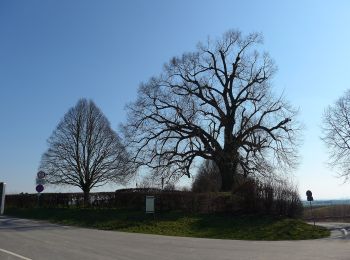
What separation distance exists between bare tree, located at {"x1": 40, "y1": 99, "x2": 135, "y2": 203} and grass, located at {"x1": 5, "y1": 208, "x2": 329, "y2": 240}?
23631mm

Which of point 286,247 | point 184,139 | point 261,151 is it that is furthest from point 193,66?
point 286,247

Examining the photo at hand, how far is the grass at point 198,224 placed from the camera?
2462cm

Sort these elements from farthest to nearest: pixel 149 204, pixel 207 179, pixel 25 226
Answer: pixel 207 179 < pixel 149 204 < pixel 25 226

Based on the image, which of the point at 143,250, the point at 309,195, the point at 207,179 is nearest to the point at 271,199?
the point at 309,195

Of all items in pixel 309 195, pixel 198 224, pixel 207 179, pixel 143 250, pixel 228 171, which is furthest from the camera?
pixel 207 179

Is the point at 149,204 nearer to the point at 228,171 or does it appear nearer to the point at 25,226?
the point at 25,226

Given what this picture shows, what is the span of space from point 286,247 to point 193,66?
29432mm

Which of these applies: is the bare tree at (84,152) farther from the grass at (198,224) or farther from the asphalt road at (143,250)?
the asphalt road at (143,250)

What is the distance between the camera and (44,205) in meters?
43.3

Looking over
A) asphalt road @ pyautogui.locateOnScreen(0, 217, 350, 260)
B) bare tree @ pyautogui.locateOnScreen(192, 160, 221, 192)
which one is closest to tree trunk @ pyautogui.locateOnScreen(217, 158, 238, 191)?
bare tree @ pyautogui.locateOnScreen(192, 160, 221, 192)

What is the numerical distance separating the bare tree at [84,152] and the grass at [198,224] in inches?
930

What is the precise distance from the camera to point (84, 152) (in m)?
58.8

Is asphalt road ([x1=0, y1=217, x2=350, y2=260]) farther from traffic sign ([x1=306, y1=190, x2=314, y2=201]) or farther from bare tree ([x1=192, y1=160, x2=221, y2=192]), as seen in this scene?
bare tree ([x1=192, y1=160, x2=221, y2=192])

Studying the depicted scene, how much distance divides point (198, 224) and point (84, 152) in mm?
33145
